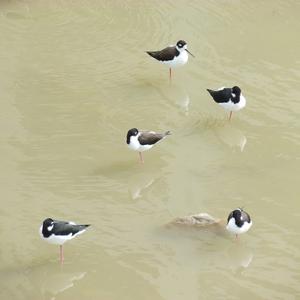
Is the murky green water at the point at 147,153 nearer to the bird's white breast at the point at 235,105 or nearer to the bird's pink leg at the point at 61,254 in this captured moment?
the bird's pink leg at the point at 61,254

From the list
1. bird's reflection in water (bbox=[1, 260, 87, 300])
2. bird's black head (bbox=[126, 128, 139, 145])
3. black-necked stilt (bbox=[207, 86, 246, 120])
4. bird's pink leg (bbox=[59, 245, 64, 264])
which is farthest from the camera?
black-necked stilt (bbox=[207, 86, 246, 120])

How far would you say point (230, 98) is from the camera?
11727 millimetres

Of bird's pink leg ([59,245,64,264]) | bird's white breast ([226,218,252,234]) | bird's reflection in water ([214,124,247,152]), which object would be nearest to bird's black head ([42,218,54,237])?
bird's pink leg ([59,245,64,264])

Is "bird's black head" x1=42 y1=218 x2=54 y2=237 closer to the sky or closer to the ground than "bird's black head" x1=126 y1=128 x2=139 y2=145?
closer to the ground

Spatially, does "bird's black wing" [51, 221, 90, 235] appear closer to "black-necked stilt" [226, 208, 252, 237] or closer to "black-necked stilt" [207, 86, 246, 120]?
"black-necked stilt" [226, 208, 252, 237]

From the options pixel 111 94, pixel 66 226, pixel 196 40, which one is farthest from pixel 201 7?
pixel 66 226

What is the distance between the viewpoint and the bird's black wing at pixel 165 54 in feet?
42.5

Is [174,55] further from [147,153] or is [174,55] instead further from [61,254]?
[61,254]

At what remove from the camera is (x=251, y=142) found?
11500mm

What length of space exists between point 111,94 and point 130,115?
0.74 metres

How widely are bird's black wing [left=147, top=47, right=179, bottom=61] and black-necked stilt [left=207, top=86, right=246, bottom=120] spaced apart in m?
1.36

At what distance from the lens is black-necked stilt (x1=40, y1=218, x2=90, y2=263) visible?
8977 millimetres

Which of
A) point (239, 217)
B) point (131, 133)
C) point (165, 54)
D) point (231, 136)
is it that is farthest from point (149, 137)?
point (165, 54)

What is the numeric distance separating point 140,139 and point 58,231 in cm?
234
